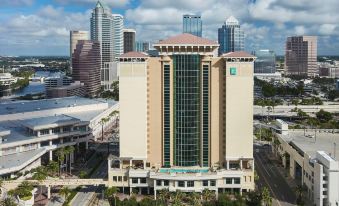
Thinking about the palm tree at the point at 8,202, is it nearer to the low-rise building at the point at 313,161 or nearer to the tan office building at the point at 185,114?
the tan office building at the point at 185,114

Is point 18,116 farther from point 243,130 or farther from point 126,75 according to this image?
point 243,130

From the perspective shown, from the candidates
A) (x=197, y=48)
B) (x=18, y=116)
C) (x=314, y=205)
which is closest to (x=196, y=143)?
(x=197, y=48)

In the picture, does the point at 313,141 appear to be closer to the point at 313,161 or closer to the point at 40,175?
the point at 313,161

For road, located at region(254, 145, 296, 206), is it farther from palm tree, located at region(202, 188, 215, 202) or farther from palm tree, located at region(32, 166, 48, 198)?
palm tree, located at region(32, 166, 48, 198)

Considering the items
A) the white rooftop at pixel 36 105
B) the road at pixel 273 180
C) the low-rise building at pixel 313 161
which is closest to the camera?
the low-rise building at pixel 313 161

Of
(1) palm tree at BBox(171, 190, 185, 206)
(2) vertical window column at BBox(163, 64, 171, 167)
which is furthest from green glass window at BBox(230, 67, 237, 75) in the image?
(1) palm tree at BBox(171, 190, 185, 206)

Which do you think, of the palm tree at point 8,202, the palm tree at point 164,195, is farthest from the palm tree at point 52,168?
the palm tree at point 164,195
